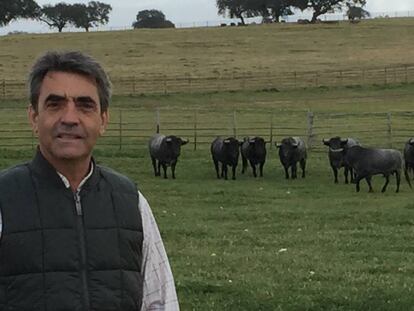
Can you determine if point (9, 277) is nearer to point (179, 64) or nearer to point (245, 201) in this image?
point (245, 201)

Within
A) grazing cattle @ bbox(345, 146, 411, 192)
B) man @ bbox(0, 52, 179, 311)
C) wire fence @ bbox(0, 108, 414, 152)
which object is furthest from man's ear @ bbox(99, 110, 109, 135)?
wire fence @ bbox(0, 108, 414, 152)

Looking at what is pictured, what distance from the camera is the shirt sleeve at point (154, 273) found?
3.52 meters

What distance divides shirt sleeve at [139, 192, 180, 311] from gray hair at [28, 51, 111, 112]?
0.54 meters

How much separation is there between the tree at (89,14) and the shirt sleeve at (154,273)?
401 ft

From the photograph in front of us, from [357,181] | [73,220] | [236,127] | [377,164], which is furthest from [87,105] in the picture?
[236,127]

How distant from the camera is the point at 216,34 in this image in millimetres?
91938

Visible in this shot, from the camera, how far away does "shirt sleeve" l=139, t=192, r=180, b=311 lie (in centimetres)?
352

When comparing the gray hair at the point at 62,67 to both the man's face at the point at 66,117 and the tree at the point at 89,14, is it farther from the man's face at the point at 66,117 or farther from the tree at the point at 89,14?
the tree at the point at 89,14

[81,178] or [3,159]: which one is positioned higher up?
[81,178]

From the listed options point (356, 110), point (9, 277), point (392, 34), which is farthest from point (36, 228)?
point (392, 34)

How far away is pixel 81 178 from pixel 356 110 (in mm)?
43301

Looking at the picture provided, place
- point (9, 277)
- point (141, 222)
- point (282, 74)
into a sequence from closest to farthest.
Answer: point (9, 277) < point (141, 222) < point (282, 74)

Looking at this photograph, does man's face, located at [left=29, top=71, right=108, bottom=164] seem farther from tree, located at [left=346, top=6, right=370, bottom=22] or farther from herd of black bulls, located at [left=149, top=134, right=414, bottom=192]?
tree, located at [left=346, top=6, right=370, bottom=22]

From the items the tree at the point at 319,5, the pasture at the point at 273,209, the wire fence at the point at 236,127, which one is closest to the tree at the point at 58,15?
the tree at the point at 319,5
